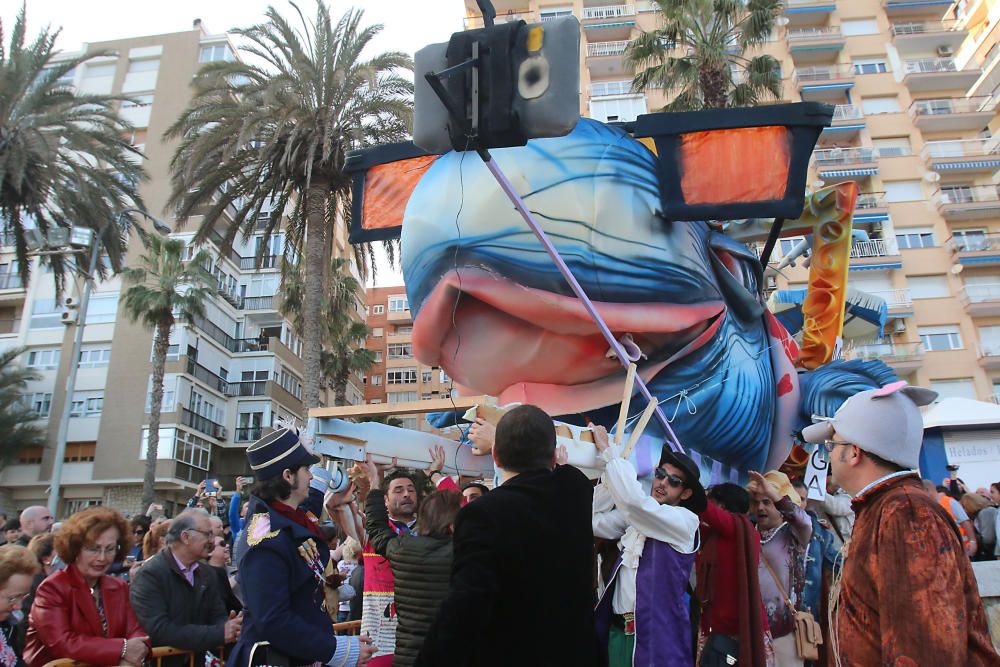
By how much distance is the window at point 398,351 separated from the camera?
64.5 m

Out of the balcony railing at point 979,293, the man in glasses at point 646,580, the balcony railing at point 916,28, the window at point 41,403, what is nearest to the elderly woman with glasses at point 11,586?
the man in glasses at point 646,580

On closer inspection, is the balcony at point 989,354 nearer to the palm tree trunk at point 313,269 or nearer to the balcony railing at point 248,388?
the palm tree trunk at point 313,269

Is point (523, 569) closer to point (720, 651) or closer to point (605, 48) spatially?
point (720, 651)

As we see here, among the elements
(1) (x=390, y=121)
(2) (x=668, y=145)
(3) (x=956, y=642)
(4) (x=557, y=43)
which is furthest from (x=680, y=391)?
(1) (x=390, y=121)

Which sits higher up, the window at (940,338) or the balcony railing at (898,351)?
the window at (940,338)

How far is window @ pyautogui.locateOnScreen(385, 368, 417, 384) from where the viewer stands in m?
62.7

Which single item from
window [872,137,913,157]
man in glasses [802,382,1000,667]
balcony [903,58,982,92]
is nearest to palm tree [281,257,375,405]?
window [872,137,913,157]

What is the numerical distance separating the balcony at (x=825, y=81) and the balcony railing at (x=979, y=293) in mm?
10012

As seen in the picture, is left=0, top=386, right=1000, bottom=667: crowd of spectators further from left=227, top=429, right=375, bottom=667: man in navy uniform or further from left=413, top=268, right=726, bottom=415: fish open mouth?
left=413, top=268, right=726, bottom=415: fish open mouth

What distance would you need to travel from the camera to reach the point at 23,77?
50.8 ft

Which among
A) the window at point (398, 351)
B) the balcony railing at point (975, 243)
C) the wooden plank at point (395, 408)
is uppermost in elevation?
the window at point (398, 351)

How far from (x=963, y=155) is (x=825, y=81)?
6652mm

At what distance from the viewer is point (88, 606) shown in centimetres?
399

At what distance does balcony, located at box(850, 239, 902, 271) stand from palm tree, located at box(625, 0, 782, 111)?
55.9ft
